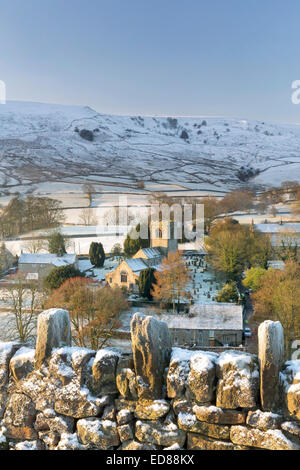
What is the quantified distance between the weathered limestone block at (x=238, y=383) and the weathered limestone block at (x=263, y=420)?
0.07m

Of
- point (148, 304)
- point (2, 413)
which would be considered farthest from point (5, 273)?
point (2, 413)

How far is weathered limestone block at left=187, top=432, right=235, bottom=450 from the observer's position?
3010 mm

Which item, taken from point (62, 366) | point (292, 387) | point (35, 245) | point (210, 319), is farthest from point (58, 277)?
point (292, 387)

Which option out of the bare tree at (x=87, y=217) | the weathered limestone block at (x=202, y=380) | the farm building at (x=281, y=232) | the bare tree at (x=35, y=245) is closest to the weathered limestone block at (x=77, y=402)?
the weathered limestone block at (x=202, y=380)

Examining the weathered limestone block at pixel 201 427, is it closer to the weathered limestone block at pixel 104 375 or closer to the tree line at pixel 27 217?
the weathered limestone block at pixel 104 375

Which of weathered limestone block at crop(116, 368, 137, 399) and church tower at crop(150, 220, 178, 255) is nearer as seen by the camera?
weathered limestone block at crop(116, 368, 137, 399)

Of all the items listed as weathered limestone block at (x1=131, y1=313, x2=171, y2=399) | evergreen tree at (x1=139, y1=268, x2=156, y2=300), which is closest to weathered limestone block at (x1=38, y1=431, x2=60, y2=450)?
weathered limestone block at (x1=131, y1=313, x2=171, y2=399)

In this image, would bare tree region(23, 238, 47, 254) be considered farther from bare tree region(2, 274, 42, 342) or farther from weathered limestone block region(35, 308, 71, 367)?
weathered limestone block region(35, 308, 71, 367)

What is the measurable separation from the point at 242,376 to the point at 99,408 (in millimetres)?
1237

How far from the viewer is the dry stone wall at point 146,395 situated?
9.59 ft

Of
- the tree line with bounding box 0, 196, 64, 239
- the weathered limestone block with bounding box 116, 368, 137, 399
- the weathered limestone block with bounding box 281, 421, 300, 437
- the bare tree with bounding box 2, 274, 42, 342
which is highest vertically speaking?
the tree line with bounding box 0, 196, 64, 239

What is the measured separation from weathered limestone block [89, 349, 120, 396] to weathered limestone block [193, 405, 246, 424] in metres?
0.77

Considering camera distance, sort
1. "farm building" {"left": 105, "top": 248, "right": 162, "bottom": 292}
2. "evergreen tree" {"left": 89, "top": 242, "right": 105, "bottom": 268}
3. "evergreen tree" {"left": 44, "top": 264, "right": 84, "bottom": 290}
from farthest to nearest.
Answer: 1. "evergreen tree" {"left": 89, "top": 242, "right": 105, "bottom": 268}
2. "farm building" {"left": 105, "top": 248, "right": 162, "bottom": 292}
3. "evergreen tree" {"left": 44, "top": 264, "right": 84, "bottom": 290}

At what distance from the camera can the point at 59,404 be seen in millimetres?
3293
